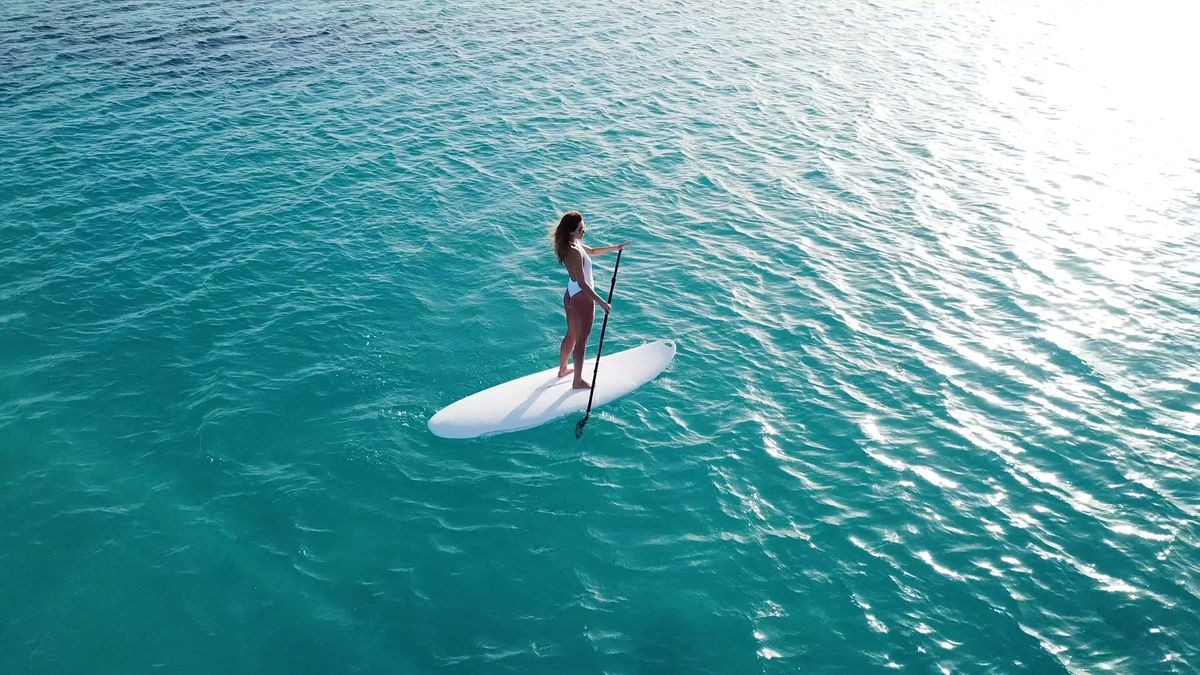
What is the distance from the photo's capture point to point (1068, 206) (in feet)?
73.2

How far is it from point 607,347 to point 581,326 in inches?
89.1

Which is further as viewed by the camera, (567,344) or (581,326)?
(567,344)

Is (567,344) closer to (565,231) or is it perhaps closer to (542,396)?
(542,396)

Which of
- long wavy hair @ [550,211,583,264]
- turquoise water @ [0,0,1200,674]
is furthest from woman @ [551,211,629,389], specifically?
turquoise water @ [0,0,1200,674]

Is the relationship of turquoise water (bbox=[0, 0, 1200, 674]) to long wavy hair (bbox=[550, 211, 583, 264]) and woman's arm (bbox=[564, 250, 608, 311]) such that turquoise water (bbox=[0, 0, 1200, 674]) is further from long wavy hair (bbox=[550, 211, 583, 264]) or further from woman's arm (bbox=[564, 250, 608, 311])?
long wavy hair (bbox=[550, 211, 583, 264])

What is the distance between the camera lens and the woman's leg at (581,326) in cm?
1402

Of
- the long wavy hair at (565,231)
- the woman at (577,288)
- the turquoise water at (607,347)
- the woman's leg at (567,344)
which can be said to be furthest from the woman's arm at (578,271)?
the turquoise water at (607,347)

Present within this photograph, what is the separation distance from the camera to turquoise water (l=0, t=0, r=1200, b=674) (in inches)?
431

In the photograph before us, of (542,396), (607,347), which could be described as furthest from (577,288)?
(607,347)

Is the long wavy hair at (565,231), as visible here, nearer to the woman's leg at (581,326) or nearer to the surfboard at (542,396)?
the woman's leg at (581,326)

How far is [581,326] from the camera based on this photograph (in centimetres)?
1430

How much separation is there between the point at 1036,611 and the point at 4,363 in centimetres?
1844

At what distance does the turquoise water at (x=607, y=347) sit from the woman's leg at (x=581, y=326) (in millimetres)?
784

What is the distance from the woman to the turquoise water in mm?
1271
